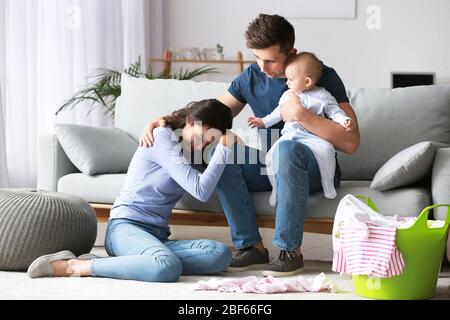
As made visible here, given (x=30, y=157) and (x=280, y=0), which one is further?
(x=280, y=0)

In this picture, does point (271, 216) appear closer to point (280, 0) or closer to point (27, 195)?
point (27, 195)

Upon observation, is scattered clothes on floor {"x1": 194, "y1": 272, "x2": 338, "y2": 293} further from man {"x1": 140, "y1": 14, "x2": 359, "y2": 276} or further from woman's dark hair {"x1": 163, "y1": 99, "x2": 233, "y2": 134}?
woman's dark hair {"x1": 163, "y1": 99, "x2": 233, "y2": 134}

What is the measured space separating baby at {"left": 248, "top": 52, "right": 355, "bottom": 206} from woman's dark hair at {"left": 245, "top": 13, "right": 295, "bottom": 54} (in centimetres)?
7

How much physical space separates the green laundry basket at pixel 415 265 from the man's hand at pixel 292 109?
715 millimetres

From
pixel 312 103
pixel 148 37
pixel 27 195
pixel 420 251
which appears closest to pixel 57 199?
pixel 27 195

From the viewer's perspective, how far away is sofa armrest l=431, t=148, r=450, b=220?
2.91m

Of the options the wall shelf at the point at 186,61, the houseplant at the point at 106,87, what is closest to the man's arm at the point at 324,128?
the houseplant at the point at 106,87

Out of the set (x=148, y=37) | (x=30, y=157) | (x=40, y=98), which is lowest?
(x=30, y=157)

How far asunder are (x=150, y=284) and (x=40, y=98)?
336 cm

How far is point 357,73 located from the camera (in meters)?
6.75

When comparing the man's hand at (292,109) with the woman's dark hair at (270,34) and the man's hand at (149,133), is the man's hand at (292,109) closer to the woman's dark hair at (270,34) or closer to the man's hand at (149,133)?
the woman's dark hair at (270,34)

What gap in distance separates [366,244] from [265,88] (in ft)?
3.35

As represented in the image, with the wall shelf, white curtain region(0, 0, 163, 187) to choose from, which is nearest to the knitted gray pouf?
white curtain region(0, 0, 163, 187)

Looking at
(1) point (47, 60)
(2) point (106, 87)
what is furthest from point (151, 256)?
(1) point (47, 60)
